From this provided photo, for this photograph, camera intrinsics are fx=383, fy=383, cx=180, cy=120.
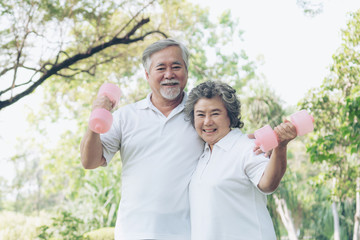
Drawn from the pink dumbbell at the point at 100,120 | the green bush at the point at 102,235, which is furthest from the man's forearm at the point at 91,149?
the green bush at the point at 102,235

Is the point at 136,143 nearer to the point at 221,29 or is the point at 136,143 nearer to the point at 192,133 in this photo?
the point at 192,133

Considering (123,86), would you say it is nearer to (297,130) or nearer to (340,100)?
(340,100)

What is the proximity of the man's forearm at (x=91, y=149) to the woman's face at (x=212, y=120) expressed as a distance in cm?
53

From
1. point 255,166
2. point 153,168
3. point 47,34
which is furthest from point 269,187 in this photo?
point 47,34

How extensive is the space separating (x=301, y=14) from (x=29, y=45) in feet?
14.4

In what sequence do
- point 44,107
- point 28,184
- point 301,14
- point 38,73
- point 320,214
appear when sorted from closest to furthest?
point 301,14 → point 38,73 → point 44,107 → point 320,214 → point 28,184

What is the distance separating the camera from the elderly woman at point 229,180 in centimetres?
166

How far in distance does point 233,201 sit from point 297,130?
0.46 meters

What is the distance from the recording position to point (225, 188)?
1797mm

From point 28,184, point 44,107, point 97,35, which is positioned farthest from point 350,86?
point 28,184

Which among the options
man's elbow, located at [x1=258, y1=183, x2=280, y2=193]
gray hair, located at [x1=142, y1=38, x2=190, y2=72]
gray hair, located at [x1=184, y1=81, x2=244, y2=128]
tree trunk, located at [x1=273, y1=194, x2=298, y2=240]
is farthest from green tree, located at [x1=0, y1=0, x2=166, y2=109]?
tree trunk, located at [x1=273, y1=194, x2=298, y2=240]

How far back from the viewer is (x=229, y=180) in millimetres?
1799

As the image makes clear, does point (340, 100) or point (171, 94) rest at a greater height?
point (340, 100)

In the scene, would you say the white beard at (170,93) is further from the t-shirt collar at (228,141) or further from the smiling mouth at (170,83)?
the t-shirt collar at (228,141)
